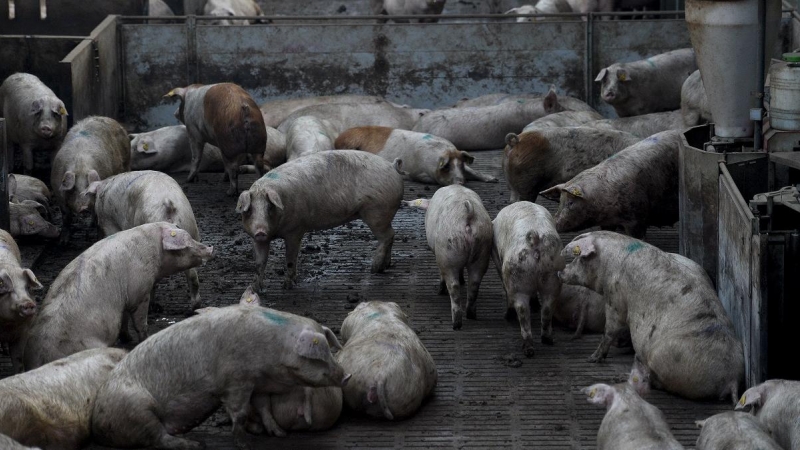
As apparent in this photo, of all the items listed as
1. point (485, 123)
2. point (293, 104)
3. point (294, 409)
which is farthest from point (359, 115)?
point (294, 409)

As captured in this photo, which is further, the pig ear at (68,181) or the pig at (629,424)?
the pig ear at (68,181)

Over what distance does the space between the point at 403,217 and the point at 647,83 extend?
371cm

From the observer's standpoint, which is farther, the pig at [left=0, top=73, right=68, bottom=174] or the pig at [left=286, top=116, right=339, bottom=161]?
the pig at [left=286, top=116, right=339, bottom=161]

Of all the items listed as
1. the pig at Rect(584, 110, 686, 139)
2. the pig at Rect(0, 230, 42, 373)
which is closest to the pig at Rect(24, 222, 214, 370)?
the pig at Rect(0, 230, 42, 373)

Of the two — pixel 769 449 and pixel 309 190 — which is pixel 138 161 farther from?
pixel 769 449

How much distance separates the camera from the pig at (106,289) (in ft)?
25.8

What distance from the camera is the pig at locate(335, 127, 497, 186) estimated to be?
41.2 ft

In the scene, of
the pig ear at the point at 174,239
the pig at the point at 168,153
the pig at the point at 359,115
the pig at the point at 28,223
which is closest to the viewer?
the pig ear at the point at 174,239

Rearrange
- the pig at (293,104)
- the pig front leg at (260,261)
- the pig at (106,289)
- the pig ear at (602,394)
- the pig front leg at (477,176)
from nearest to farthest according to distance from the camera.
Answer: the pig ear at (602,394), the pig at (106,289), the pig front leg at (260,261), the pig front leg at (477,176), the pig at (293,104)

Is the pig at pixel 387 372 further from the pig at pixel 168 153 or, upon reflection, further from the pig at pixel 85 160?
the pig at pixel 168 153

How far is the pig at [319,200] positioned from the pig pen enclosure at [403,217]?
32cm

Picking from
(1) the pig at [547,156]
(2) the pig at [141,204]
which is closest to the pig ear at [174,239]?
(2) the pig at [141,204]

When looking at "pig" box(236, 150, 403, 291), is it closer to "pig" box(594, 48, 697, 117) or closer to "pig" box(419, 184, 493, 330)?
"pig" box(419, 184, 493, 330)

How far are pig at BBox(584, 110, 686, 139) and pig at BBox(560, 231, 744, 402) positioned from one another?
4396 mm
